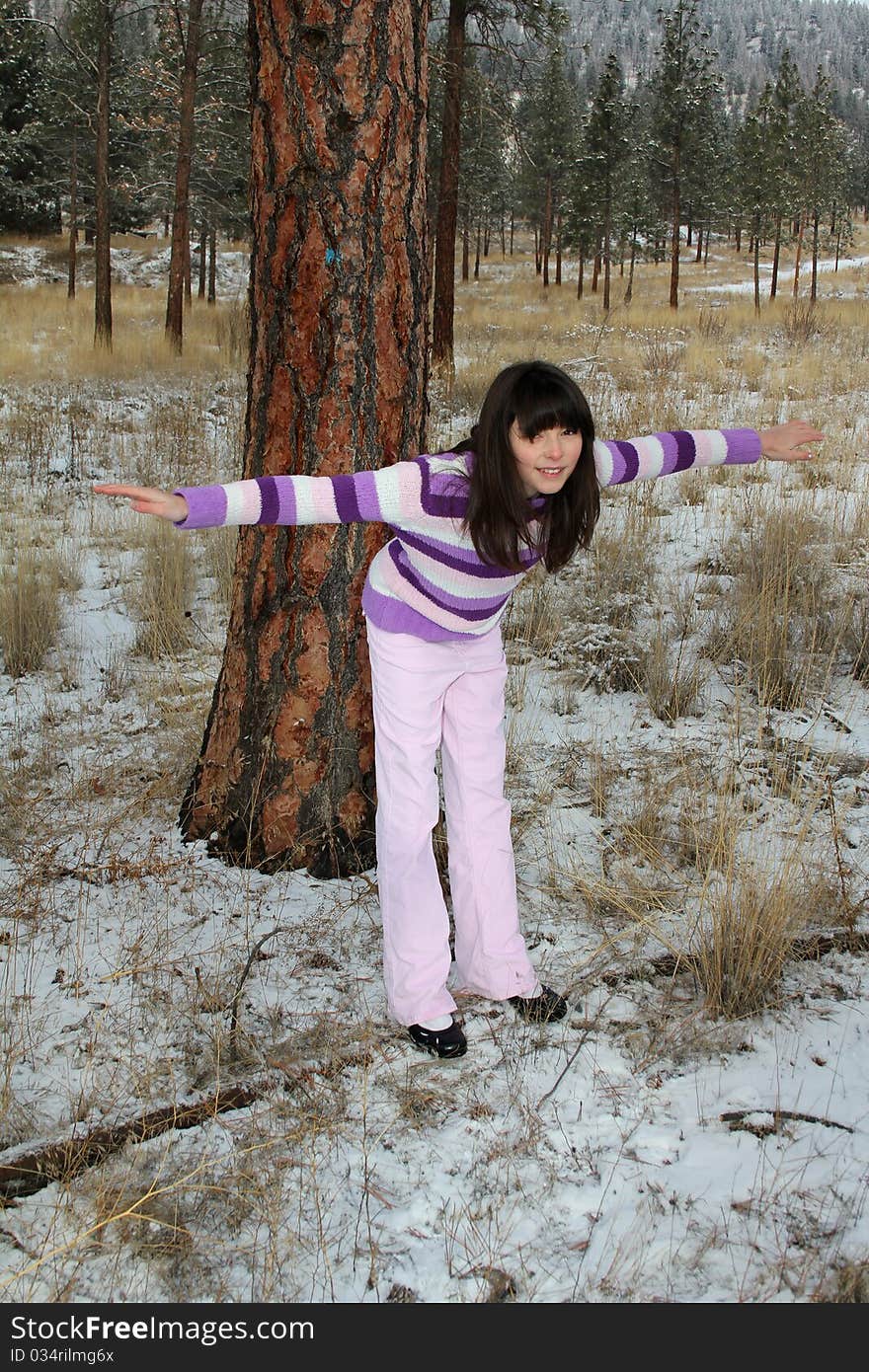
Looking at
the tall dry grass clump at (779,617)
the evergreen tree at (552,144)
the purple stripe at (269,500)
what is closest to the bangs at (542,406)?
the purple stripe at (269,500)

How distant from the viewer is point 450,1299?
1.53 meters

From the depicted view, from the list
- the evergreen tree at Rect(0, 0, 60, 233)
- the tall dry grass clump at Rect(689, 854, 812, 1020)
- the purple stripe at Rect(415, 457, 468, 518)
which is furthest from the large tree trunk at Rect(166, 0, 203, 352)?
the evergreen tree at Rect(0, 0, 60, 233)

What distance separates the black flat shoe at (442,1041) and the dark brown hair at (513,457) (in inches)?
42.1

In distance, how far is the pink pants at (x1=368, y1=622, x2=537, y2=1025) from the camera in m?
2.18

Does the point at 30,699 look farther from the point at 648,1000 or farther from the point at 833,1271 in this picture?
the point at 833,1271

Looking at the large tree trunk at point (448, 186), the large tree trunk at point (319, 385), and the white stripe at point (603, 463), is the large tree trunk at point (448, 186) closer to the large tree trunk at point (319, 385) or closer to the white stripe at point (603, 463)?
the large tree trunk at point (319, 385)

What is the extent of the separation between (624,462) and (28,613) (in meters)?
3.17

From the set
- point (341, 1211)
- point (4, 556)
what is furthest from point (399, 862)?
point (4, 556)

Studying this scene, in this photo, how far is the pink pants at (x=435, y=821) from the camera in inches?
85.9

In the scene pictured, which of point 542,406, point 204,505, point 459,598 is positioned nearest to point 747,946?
point 459,598

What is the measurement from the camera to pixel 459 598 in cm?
213

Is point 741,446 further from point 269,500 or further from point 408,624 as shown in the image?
point 269,500

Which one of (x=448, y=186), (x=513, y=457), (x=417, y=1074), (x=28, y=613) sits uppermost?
(x=448, y=186)

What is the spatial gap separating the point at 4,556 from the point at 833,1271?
16.9 feet
